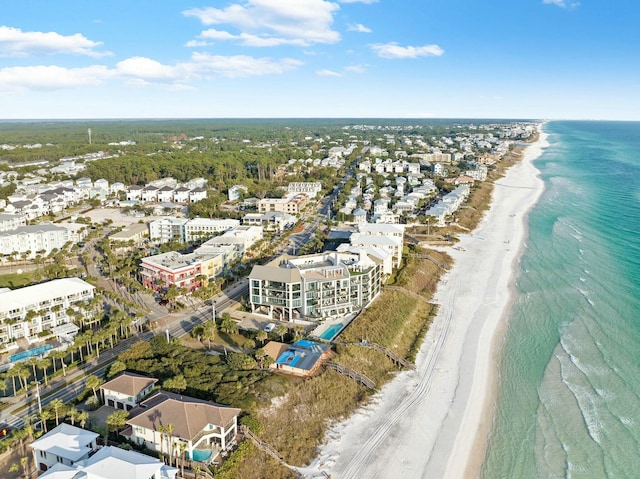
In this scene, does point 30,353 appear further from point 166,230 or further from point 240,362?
point 166,230

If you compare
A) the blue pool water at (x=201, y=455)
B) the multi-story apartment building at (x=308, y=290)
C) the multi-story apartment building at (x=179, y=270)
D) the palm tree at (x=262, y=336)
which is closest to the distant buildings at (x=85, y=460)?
the blue pool water at (x=201, y=455)

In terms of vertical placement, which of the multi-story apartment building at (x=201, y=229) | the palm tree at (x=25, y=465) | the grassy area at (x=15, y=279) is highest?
the multi-story apartment building at (x=201, y=229)

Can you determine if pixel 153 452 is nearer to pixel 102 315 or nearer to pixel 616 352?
pixel 102 315

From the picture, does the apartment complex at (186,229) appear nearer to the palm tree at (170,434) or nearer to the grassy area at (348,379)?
the grassy area at (348,379)

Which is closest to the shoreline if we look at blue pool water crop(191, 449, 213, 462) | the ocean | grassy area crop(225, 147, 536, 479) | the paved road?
the ocean

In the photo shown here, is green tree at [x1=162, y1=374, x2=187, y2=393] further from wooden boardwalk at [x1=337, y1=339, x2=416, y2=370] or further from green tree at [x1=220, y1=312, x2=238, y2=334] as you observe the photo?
wooden boardwalk at [x1=337, y1=339, x2=416, y2=370]

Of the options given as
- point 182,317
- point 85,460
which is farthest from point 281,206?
point 85,460

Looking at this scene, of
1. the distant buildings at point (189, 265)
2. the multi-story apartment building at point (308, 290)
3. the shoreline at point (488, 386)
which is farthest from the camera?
the distant buildings at point (189, 265)

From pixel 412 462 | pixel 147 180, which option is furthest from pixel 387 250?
pixel 147 180
